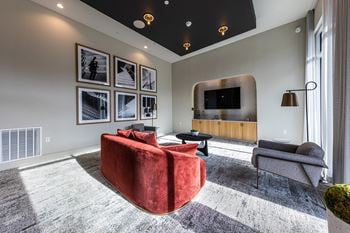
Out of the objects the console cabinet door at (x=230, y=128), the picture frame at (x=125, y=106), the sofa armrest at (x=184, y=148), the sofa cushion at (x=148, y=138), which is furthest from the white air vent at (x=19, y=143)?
the console cabinet door at (x=230, y=128)

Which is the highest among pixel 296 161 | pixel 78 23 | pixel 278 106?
pixel 78 23

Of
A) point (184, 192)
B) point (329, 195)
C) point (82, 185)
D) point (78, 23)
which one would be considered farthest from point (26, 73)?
point (329, 195)

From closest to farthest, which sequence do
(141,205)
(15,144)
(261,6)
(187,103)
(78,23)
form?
(141,205)
(15,144)
(261,6)
(78,23)
(187,103)

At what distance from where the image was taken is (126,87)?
582cm

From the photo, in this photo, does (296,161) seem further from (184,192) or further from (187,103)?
(187,103)

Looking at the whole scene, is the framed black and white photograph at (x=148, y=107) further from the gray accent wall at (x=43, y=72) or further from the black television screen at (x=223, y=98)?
the black television screen at (x=223, y=98)

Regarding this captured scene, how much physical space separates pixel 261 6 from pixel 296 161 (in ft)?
12.5

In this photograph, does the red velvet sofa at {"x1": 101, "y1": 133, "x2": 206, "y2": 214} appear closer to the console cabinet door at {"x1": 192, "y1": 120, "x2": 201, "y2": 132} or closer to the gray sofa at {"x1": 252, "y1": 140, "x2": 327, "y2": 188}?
the gray sofa at {"x1": 252, "y1": 140, "x2": 327, "y2": 188}

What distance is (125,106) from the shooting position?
5.81 m

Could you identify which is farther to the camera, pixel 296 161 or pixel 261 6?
pixel 261 6

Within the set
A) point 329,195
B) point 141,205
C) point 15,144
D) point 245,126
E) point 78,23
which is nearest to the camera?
point 329,195

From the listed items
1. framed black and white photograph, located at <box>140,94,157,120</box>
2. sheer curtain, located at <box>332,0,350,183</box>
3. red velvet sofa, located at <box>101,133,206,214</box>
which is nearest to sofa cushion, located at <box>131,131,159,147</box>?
red velvet sofa, located at <box>101,133,206,214</box>

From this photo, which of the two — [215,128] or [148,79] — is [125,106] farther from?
[215,128]

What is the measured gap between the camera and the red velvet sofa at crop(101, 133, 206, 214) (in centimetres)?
185
